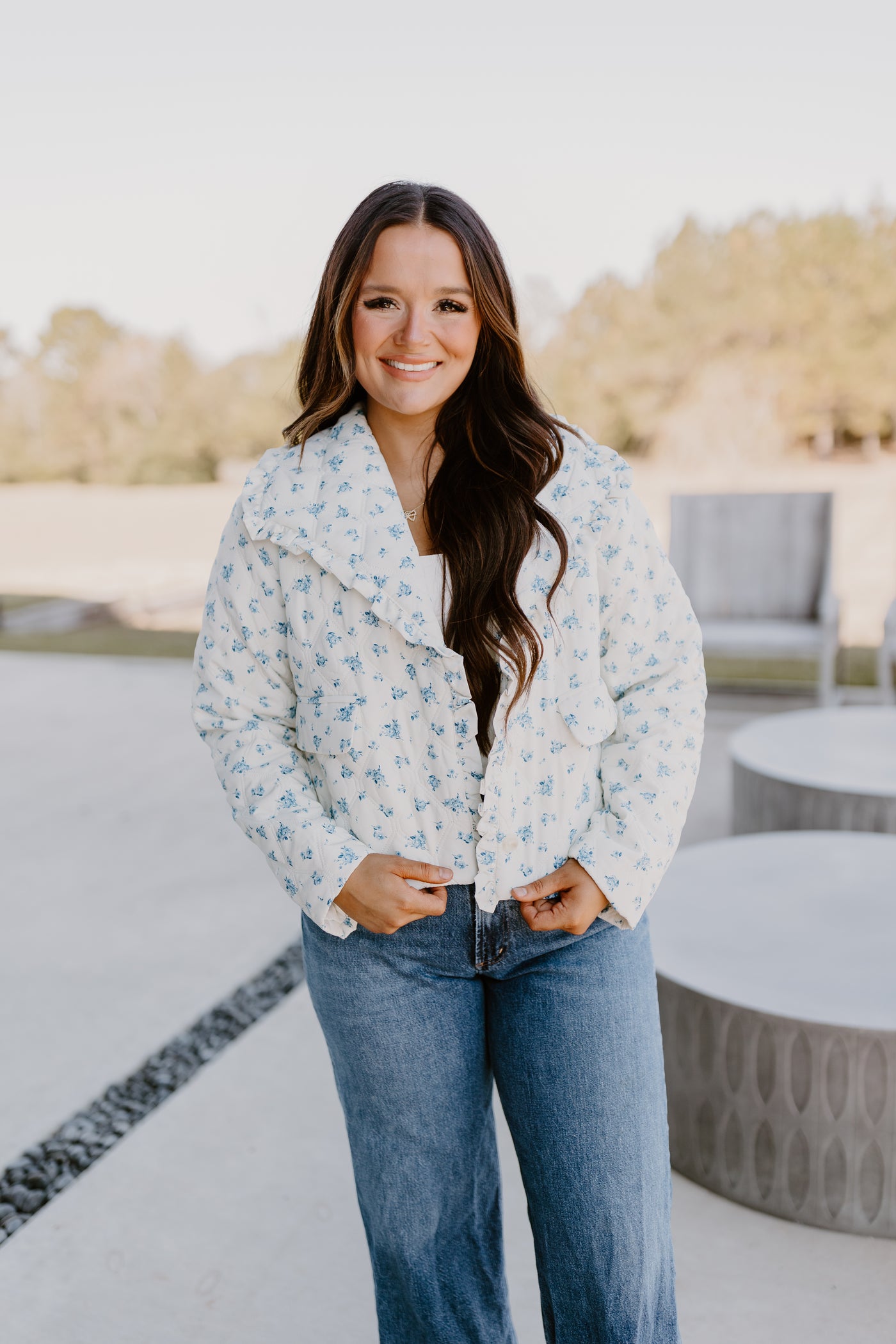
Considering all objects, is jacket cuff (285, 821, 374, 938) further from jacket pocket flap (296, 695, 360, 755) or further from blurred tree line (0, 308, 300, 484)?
blurred tree line (0, 308, 300, 484)

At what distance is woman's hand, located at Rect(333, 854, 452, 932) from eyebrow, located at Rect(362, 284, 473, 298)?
1.77 ft

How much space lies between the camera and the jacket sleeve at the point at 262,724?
108cm

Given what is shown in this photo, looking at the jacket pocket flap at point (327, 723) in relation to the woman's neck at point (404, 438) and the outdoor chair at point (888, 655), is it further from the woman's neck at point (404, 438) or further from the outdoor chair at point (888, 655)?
the outdoor chair at point (888, 655)

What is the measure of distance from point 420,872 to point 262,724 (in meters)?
0.24

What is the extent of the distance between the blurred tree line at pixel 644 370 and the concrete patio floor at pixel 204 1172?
904cm

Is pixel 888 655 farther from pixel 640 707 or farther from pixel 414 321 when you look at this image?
pixel 414 321

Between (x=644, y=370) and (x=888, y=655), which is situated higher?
(x=644, y=370)

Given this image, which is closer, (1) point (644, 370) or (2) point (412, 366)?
(2) point (412, 366)

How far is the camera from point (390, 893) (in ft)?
3.39

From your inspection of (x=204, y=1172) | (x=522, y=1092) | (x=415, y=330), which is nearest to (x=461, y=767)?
(x=522, y=1092)

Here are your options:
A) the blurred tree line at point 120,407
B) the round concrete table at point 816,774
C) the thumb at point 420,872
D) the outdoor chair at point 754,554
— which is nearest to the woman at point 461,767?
the thumb at point 420,872

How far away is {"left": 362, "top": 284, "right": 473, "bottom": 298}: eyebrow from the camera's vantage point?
1076mm

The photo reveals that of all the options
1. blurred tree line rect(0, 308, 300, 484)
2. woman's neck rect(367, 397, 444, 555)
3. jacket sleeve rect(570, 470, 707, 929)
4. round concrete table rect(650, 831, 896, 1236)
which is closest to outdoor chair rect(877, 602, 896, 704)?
round concrete table rect(650, 831, 896, 1236)

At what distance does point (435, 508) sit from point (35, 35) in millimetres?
11511
